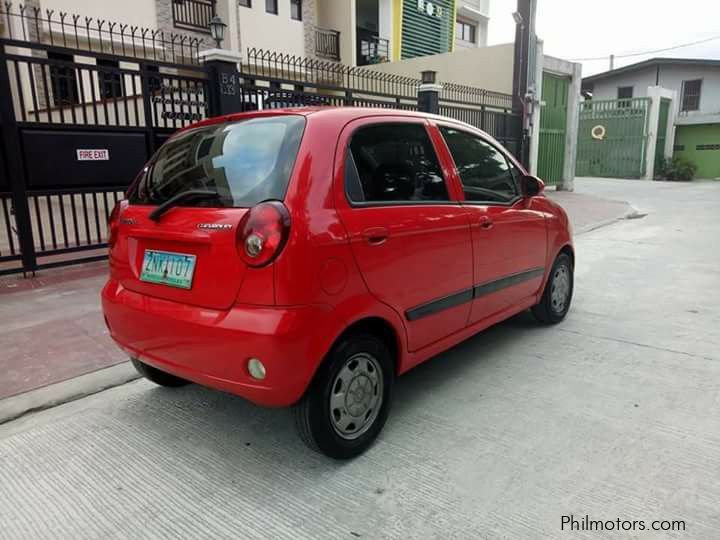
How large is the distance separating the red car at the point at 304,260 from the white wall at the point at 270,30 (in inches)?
588

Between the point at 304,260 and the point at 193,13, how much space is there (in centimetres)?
1595

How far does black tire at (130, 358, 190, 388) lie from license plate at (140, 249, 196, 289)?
86cm

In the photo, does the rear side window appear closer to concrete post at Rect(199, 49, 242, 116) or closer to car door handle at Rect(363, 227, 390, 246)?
car door handle at Rect(363, 227, 390, 246)

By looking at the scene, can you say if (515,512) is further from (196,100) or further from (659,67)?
(659,67)

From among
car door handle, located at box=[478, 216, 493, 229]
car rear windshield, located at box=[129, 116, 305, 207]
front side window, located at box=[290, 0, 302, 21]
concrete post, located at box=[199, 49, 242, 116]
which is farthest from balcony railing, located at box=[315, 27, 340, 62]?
car rear windshield, located at box=[129, 116, 305, 207]

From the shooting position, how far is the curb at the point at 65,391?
3.30 metres

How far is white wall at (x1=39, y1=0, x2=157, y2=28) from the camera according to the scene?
39.2 feet

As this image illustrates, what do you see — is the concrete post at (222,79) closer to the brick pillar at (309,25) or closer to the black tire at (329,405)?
the black tire at (329,405)

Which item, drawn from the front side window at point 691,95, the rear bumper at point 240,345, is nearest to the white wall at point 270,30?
the rear bumper at point 240,345

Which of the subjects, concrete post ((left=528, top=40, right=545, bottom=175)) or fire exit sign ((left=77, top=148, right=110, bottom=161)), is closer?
fire exit sign ((left=77, top=148, right=110, bottom=161))

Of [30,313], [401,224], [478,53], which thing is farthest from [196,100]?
[478,53]

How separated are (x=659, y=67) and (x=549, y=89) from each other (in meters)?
19.2

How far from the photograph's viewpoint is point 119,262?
9.95 ft

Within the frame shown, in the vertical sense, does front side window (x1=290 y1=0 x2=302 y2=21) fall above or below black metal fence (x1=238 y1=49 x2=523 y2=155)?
above
